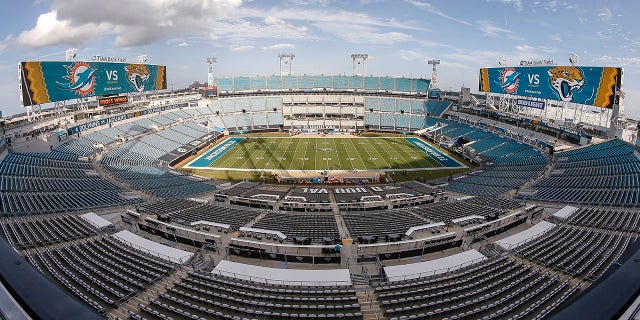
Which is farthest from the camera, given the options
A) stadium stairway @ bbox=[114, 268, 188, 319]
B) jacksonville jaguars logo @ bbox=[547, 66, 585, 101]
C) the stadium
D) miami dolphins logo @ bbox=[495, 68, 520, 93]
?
miami dolphins logo @ bbox=[495, 68, 520, 93]

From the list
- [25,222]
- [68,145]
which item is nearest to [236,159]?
[68,145]

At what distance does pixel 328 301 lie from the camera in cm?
1523

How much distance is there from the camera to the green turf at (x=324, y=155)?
52531 mm

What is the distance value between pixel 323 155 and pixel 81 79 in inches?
1558

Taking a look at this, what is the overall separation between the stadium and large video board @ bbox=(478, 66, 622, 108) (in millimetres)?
267

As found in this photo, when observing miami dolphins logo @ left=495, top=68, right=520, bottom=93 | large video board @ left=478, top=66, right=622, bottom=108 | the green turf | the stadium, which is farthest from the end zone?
miami dolphins logo @ left=495, top=68, right=520, bottom=93

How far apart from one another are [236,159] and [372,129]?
39.0 m

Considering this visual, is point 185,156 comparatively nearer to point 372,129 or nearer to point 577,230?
point 372,129

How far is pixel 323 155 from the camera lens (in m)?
58.8

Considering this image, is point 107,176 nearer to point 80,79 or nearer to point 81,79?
point 80,79

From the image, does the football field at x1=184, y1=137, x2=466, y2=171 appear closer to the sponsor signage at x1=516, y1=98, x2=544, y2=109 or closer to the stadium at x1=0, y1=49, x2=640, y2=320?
the stadium at x1=0, y1=49, x2=640, y2=320

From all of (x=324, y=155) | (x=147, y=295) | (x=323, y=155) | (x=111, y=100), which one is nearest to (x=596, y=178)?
(x=324, y=155)

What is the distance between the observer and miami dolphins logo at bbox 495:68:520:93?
60.6 meters

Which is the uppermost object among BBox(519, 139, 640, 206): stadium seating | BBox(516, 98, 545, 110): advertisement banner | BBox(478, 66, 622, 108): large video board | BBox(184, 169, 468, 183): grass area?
BBox(478, 66, 622, 108): large video board
